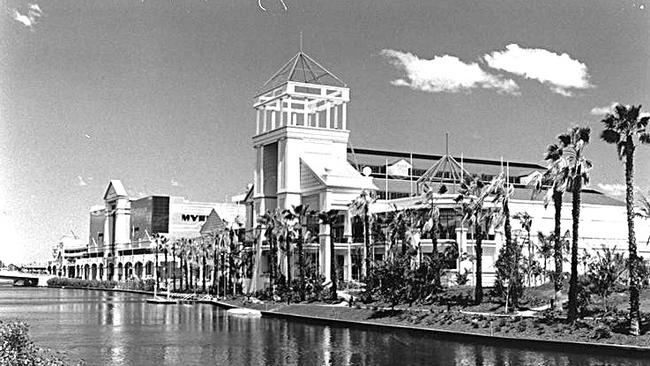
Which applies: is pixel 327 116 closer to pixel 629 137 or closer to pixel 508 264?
pixel 508 264

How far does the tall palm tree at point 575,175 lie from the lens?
7056cm

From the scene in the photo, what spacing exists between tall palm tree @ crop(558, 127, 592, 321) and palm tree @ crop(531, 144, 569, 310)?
554 mm

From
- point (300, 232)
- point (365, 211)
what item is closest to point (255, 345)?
point (365, 211)

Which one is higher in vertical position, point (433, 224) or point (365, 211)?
point (365, 211)

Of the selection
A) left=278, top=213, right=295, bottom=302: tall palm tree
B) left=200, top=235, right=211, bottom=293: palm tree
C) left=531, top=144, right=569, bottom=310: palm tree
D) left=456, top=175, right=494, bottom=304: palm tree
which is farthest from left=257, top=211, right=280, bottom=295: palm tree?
left=531, top=144, right=569, bottom=310: palm tree

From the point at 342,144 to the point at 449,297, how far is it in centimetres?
6426

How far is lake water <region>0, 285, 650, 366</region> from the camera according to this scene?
61.6m

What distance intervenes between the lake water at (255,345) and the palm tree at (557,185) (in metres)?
10.2

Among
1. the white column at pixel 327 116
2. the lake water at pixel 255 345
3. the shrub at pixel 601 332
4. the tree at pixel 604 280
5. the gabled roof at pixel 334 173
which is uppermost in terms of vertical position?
the white column at pixel 327 116

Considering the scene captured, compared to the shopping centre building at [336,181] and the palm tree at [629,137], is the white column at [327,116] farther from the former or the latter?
the palm tree at [629,137]

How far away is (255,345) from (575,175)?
29.1m

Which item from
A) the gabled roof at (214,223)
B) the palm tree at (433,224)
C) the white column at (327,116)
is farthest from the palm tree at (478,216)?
the gabled roof at (214,223)

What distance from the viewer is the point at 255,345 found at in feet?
238

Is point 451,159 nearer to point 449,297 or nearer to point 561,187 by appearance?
point 449,297
